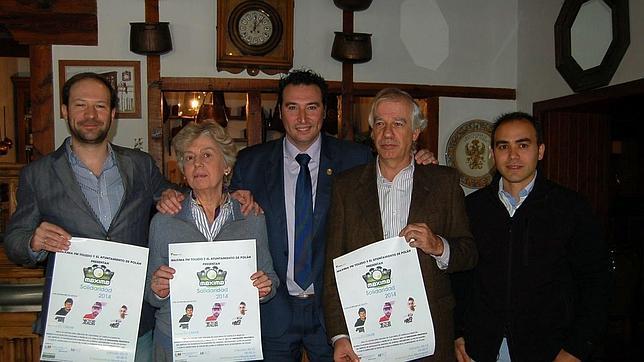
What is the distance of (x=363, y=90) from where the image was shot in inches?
205

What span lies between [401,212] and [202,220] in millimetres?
737

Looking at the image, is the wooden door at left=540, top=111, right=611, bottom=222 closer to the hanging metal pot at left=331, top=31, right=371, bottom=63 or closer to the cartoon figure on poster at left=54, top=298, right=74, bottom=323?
the hanging metal pot at left=331, top=31, right=371, bottom=63

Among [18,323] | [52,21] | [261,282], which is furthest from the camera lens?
[52,21]

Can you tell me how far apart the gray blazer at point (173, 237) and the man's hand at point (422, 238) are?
1.79 ft

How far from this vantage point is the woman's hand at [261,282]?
202cm

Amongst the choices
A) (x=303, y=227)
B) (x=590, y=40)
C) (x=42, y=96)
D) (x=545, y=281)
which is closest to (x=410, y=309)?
(x=545, y=281)

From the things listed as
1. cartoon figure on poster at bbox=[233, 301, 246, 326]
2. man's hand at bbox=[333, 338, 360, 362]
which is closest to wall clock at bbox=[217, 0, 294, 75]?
Result: cartoon figure on poster at bbox=[233, 301, 246, 326]

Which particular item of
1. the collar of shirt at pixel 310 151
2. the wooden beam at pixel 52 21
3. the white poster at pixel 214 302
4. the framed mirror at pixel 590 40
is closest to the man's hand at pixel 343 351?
the white poster at pixel 214 302

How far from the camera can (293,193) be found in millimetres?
2486

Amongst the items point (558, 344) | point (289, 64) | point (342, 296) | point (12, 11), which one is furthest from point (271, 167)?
point (12, 11)

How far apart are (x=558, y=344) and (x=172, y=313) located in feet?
4.53

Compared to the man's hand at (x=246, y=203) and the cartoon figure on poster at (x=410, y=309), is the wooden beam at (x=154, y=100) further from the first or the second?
the cartoon figure on poster at (x=410, y=309)

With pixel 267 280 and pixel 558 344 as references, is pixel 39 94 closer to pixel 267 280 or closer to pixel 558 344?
pixel 267 280

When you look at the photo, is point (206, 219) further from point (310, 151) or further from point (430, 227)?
point (430, 227)
